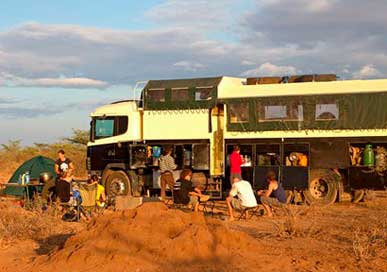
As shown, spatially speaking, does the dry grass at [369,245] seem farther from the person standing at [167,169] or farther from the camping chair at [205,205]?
the person standing at [167,169]

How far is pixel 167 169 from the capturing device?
18.3 metres

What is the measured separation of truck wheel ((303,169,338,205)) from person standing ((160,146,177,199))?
141 inches

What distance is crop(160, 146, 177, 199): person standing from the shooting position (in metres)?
17.8

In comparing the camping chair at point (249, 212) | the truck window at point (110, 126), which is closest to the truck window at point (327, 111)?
the camping chair at point (249, 212)

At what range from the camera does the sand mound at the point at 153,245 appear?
8555 mm

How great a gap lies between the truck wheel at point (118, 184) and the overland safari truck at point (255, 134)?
30mm

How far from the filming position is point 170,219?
9.49 m

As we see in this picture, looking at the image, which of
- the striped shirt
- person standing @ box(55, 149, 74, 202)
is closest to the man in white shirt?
person standing @ box(55, 149, 74, 202)

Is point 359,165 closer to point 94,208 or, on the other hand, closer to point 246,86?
point 246,86

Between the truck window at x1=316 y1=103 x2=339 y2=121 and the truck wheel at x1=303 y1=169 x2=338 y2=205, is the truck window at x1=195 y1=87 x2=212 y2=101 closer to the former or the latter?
the truck window at x1=316 y1=103 x2=339 y2=121

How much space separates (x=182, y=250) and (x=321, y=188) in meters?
9.91

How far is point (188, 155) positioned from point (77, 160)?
16.1 m

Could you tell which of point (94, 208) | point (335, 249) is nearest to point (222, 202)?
point (94, 208)

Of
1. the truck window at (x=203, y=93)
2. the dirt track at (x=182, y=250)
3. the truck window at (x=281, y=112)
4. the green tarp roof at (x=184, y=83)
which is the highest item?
the green tarp roof at (x=184, y=83)
